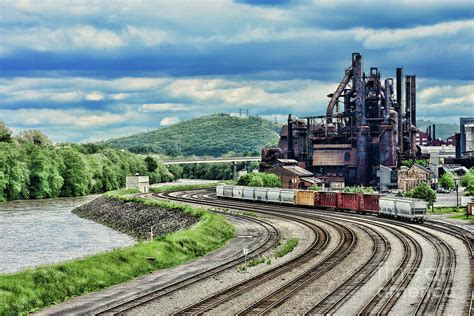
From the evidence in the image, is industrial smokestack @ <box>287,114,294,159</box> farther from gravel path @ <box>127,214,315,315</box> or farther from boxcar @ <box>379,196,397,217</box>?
gravel path @ <box>127,214,315,315</box>

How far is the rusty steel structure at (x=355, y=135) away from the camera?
538 ft

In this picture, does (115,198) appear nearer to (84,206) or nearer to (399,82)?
(84,206)

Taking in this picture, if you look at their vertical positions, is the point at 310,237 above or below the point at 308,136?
below

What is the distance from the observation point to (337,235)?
6500 cm

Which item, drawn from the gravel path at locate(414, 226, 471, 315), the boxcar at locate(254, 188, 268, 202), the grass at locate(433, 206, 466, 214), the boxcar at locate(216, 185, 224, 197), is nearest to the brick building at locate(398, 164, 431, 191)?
the boxcar at locate(216, 185, 224, 197)

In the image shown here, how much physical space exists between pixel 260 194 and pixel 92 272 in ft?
248

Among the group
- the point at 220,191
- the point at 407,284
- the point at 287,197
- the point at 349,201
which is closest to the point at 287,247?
the point at 407,284

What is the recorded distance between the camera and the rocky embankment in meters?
86.3

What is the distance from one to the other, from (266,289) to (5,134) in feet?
504

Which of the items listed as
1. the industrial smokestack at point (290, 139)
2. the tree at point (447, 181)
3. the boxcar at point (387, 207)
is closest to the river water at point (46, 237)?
the boxcar at point (387, 207)

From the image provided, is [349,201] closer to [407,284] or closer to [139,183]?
[407,284]

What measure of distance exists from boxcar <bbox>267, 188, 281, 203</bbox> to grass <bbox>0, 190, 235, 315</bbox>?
163 ft

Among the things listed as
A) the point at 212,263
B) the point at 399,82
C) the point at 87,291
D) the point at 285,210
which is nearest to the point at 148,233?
the point at 285,210

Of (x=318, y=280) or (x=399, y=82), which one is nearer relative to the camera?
(x=318, y=280)
